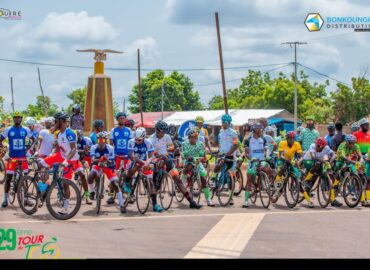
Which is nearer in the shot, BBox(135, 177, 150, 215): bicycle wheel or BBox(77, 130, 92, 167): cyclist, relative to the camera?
BBox(135, 177, 150, 215): bicycle wheel

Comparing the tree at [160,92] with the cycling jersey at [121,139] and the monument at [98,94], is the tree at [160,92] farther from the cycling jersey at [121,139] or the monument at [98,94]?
the cycling jersey at [121,139]

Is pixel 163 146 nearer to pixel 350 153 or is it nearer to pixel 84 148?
pixel 84 148

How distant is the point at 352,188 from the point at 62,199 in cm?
641

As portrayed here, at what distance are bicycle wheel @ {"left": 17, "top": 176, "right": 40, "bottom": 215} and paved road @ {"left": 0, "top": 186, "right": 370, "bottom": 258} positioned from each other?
0.68 feet

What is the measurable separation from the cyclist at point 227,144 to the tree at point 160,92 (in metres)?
86.0

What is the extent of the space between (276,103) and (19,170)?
61.2m

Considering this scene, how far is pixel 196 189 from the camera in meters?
15.8

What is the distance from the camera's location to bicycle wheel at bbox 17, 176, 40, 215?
13500 millimetres

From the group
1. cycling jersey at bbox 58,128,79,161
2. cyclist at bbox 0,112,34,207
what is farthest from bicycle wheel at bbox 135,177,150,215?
cyclist at bbox 0,112,34,207

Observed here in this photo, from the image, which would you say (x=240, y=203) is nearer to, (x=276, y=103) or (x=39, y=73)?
(x=276, y=103)

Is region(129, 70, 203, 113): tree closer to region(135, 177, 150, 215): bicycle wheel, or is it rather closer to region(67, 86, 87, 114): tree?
region(67, 86, 87, 114): tree

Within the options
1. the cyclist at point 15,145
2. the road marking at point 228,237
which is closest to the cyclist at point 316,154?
the road marking at point 228,237

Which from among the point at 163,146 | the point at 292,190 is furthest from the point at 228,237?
the point at 292,190
